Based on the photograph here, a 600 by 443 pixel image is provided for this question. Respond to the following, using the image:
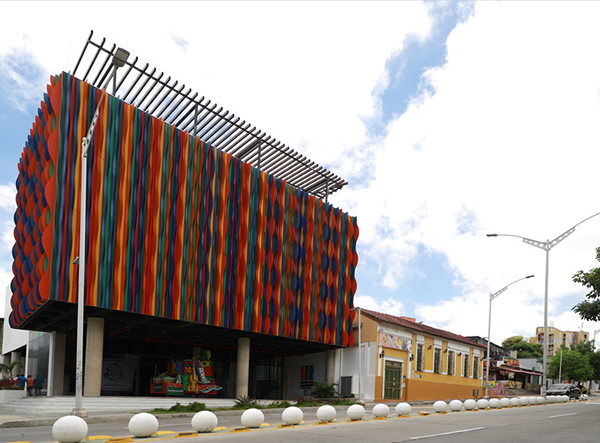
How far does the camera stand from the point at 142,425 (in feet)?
51.3

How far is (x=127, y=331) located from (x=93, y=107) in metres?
18.3

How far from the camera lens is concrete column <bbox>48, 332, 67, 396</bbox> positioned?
43688 mm

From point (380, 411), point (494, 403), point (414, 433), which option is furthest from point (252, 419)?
point (494, 403)

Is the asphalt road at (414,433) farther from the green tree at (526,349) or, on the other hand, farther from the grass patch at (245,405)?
the green tree at (526,349)

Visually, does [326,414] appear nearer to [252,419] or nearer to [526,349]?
[252,419]

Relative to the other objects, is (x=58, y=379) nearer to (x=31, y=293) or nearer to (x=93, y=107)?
(x=31, y=293)

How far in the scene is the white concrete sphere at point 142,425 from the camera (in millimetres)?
15609

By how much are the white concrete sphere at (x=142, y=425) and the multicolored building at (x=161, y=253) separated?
10544 millimetres

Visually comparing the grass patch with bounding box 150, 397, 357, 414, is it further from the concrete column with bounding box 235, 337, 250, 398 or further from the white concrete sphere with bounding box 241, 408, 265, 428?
the white concrete sphere with bounding box 241, 408, 265, 428

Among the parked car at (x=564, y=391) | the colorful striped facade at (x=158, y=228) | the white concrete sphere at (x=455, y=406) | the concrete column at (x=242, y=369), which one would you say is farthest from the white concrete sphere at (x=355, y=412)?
the parked car at (x=564, y=391)

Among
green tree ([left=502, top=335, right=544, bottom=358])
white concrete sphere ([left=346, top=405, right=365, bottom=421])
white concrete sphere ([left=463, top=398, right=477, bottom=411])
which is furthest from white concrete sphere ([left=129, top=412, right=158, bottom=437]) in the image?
green tree ([left=502, top=335, right=544, bottom=358])

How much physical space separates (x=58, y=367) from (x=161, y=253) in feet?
52.6

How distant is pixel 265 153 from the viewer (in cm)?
4525

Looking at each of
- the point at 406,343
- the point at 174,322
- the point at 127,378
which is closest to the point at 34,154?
the point at 174,322
